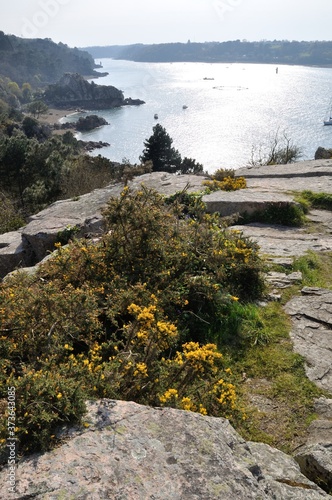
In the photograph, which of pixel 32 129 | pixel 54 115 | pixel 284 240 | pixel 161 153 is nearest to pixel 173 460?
pixel 284 240

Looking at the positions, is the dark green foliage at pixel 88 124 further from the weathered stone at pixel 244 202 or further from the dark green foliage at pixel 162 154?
the weathered stone at pixel 244 202

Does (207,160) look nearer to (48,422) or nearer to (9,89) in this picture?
(48,422)

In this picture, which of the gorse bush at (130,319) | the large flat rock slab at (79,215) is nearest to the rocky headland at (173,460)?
the gorse bush at (130,319)

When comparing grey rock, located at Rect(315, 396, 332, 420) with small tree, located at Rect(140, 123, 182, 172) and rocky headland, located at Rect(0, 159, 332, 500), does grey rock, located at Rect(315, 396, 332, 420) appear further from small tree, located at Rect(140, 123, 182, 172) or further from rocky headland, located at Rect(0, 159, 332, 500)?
small tree, located at Rect(140, 123, 182, 172)

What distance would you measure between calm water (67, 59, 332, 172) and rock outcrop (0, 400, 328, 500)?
40.2 m

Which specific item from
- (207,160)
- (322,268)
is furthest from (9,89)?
(322,268)

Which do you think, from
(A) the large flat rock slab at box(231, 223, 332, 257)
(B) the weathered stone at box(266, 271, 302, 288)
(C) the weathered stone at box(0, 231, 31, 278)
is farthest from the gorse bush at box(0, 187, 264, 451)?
(C) the weathered stone at box(0, 231, 31, 278)

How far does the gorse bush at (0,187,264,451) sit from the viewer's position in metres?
3.71

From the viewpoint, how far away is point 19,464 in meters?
2.85

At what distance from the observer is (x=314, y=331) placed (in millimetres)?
6152

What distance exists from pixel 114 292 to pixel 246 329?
200 cm

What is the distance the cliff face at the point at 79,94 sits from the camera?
157500 mm

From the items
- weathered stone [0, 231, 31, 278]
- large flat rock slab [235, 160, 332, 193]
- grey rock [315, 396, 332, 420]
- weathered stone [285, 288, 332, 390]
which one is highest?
large flat rock slab [235, 160, 332, 193]

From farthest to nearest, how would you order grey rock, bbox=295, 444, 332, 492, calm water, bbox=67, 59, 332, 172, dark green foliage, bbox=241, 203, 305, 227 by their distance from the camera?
calm water, bbox=67, 59, 332, 172 < dark green foliage, bbox=241, 203, 305, 227 < grey rock, bbox=295, 444, 332, 492
